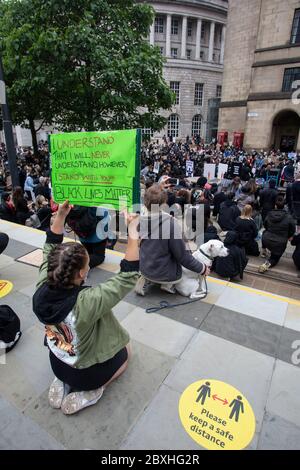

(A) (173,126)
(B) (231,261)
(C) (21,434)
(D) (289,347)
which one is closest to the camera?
(C) (21,434)

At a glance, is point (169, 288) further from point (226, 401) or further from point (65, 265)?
point (65, 265)

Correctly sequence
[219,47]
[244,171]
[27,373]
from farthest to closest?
[219,47]
[244,171]
[27,373]

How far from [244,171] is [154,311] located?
11.5 m

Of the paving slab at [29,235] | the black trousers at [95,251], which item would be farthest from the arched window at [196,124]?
the black trousers at [95,251]

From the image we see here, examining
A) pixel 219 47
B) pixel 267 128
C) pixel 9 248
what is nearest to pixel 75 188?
pixel 9 248

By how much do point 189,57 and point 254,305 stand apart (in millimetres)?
58785

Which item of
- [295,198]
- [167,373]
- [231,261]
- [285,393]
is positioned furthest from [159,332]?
[295,198]

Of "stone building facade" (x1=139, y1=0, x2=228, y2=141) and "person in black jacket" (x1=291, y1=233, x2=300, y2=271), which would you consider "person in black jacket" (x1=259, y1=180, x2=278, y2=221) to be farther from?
"stone building facade" (x1=139, y1=0, x2=228, y2=141)

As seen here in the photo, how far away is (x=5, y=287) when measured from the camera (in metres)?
4.25

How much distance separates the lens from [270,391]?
2551mm

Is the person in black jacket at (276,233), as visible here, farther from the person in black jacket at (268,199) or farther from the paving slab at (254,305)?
the person in black jacket at (268,199)

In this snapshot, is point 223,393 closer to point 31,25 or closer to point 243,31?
point 31,25

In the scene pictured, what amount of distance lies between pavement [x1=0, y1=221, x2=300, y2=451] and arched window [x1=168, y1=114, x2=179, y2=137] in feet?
164

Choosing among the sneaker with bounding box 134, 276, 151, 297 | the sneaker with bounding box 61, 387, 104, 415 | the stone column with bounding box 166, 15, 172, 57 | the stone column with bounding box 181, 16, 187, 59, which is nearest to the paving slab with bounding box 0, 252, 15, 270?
the sneaker with bounding box 134, 276, 151, 297
